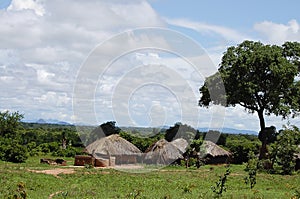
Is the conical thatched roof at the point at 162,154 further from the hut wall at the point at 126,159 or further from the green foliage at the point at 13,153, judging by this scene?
the green foliage at the point at 13,153

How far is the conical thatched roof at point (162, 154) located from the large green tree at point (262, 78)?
583 centimetres

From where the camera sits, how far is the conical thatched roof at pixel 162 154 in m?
31.4

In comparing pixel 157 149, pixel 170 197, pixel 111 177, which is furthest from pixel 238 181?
pixel 157 149

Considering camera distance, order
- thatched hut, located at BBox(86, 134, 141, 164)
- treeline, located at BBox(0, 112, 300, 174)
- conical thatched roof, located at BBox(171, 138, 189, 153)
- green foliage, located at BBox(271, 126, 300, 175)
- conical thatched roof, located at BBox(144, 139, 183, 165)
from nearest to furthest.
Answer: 1. green foliage, located at BBox(271, 126, 300, 175)
2. treeline, located at BBox(0, 112, 300, 174)
3. thatched hut, located at BBox(86, 134, 141, 164)
4. conical thatched roof, located at BBox(144, 139, 183, 165)
5. conical thatched roof, located at BBox(171, 138, 189, 153)

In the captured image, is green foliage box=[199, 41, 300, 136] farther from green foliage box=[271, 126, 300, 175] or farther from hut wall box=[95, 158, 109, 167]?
hut wall box=[95, 158, 109, 167]

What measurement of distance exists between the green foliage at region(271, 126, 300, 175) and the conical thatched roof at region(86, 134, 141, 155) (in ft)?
32.0

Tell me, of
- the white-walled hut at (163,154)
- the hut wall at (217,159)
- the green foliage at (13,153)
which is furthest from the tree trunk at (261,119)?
the green foliage at (13,153)

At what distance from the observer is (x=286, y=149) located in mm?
26391

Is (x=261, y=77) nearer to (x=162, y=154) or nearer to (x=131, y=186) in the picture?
(x=162, y=154)

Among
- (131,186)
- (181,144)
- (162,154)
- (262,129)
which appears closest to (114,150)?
(162,154)

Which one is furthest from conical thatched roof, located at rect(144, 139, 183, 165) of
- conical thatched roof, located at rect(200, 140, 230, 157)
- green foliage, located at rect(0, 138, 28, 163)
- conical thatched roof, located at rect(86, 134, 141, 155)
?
green foliage, located at rect(0, 138, 28, 163)

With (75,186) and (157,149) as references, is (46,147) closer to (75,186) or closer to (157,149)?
(157,149)

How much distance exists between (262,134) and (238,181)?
16.9 metres

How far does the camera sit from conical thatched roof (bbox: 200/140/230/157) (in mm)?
32125
